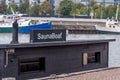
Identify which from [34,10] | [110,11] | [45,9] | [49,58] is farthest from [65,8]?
[49,58]

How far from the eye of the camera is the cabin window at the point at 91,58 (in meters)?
21.2

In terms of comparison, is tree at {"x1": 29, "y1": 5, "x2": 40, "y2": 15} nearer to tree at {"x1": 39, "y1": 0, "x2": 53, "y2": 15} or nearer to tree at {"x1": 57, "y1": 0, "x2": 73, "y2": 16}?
tree at {"x1": 39, "y1": 0, "x2": 53, "y2": 15}

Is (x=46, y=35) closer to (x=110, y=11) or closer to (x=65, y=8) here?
(x=110, y=11)

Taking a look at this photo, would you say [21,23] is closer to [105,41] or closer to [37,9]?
[105,41]

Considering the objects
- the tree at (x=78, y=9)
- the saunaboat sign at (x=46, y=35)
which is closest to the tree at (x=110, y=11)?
the tree at (x=78, y=9)

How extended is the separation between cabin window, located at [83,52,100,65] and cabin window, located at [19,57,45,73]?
3.20 m

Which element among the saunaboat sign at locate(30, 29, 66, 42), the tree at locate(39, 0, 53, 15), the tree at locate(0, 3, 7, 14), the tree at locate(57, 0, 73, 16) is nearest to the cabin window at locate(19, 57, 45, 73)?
the saunaboat sign at locate(30, 29, 66, 42)

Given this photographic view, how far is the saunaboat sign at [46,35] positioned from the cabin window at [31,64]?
109 centimetres

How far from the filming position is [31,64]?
1831cm

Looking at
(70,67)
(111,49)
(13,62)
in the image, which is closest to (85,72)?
(70,67)

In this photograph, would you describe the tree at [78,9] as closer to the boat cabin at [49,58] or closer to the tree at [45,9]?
the tree at [45,9]

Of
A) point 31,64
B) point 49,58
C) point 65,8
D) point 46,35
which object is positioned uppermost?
point 65,8

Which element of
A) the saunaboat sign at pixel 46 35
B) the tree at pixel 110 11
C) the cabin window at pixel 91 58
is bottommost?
the cabin window at pixel 91 58

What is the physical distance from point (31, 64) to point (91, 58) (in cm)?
512
